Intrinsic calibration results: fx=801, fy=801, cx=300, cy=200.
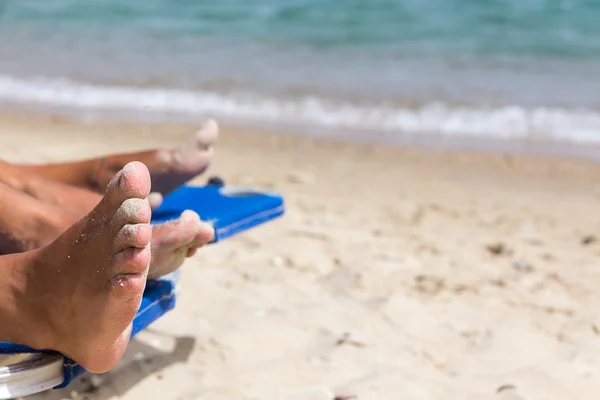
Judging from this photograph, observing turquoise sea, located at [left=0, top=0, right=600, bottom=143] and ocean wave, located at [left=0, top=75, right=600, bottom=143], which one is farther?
turquoise sea, located at [left=0, top=0, right=600, bottom=143]

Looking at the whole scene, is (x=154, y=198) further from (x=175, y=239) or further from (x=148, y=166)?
(x=175, y=239)

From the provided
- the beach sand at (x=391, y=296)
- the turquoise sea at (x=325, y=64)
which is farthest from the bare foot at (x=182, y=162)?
the turquoise sea at (x=325, y=64)

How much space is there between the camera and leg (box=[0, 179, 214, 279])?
1.89 m

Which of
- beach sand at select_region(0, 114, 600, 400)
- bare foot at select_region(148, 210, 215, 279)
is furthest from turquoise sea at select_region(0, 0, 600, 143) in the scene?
bare foot at select_region(148, 210, 215, 279)

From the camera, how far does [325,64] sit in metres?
7.19

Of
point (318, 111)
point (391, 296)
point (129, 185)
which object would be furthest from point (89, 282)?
point (318, 111)

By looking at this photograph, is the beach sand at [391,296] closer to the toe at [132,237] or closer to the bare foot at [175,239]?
the bare foot at [175,239]

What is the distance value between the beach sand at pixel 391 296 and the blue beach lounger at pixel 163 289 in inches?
12.6

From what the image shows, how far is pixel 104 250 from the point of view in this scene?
1.53 meters

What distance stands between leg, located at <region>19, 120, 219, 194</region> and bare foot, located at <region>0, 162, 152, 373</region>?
0.70 meters

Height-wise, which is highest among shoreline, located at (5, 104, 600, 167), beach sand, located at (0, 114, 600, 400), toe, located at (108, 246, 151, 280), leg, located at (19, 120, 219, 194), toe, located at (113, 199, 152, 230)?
toe, located at (113, 199, 152, 230)

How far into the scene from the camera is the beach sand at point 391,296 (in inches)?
87.4

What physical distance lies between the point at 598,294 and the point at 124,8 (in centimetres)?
836

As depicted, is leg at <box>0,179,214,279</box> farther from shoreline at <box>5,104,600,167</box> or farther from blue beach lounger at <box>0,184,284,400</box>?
shoreline at <box>5,104,600,167</box>
